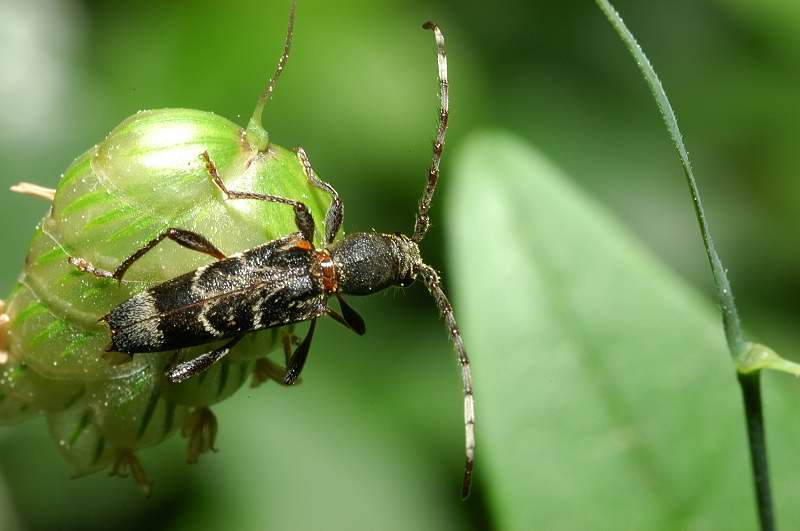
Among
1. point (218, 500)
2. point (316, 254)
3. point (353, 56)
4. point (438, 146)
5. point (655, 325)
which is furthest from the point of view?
point (353, 56)

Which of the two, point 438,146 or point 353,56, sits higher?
point 353,56

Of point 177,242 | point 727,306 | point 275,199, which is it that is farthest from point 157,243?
point 727,306

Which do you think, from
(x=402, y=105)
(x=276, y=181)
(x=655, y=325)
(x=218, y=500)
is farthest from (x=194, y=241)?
(x=402, y=105)

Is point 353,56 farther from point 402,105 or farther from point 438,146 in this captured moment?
point 438,146

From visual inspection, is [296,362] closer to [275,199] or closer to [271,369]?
[271,369]

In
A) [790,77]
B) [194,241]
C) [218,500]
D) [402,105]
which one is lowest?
[218,500]

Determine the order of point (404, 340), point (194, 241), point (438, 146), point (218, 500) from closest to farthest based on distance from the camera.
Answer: point (194, 241), point (438, 146), point (218, 500), point (404, 340)

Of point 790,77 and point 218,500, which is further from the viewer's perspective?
point 790,77
